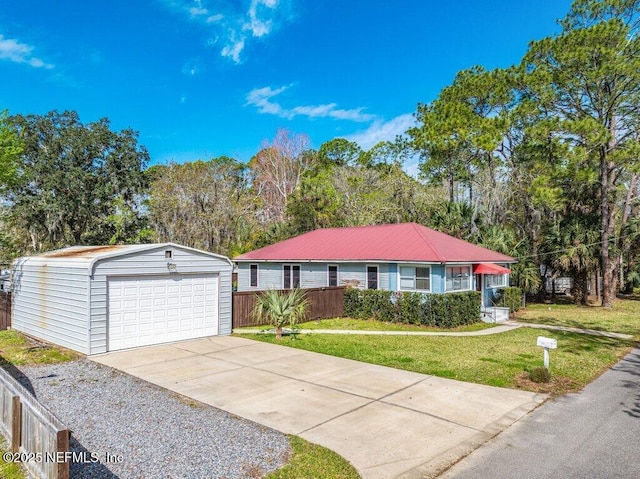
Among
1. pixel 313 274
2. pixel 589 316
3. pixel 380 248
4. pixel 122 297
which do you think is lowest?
pixel 589 316

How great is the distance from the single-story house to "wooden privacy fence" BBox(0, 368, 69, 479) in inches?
528

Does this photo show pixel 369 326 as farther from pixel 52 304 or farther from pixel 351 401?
pixel 52 304

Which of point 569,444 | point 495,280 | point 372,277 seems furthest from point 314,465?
point 495,280

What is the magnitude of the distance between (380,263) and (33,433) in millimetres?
14462

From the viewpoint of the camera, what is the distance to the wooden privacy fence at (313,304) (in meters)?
15.0

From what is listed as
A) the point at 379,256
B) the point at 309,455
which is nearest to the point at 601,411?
the point at 309,455

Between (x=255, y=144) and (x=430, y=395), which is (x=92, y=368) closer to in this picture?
(x=430, y=395)

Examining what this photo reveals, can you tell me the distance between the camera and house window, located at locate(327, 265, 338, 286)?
19.7 metres

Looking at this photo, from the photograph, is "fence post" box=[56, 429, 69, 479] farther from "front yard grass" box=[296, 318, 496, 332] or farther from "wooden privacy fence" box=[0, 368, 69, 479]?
"front yard grass" box=[296, 318, 496, 332]

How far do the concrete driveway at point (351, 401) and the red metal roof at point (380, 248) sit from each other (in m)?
7.76

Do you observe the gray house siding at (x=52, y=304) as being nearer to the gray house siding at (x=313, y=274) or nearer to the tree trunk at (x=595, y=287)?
the gray house siding at (x=313, y=274)

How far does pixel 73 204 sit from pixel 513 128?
26.2m

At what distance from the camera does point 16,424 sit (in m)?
5.05

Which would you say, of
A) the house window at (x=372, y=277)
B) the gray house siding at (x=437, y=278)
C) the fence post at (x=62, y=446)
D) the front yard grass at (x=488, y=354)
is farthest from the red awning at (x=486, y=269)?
the fence post at (x=62, y=446)
